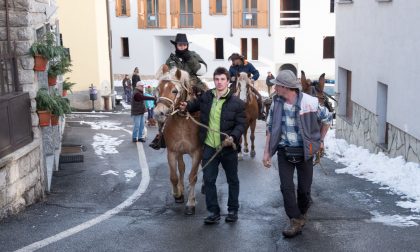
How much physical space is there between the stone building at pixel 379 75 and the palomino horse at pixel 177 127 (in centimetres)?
457

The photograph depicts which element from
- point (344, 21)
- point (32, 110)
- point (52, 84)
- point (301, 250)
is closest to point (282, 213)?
point (301, 250)

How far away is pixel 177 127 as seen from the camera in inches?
349

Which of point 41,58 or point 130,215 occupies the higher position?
point 41,58

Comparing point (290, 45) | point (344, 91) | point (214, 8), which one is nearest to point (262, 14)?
point (290, 45)

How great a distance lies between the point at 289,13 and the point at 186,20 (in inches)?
328

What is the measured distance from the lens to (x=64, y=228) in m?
8.11

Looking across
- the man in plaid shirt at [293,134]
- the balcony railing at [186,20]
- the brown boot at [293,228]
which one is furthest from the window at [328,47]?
the brown boot at [293,228]

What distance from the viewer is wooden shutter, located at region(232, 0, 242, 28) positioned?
44.9 metres

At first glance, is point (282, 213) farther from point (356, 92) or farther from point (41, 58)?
point (356, 92)

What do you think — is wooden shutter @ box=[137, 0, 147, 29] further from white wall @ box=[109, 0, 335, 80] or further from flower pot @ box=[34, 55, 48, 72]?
flower pot @ box=[34, 55, 48, 72]

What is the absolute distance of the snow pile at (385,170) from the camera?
9.43 m

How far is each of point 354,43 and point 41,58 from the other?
382 inches

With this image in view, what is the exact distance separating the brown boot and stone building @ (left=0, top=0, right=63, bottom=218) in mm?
4117

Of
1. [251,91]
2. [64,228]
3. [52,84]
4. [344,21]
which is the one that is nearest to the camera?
[64,228]
